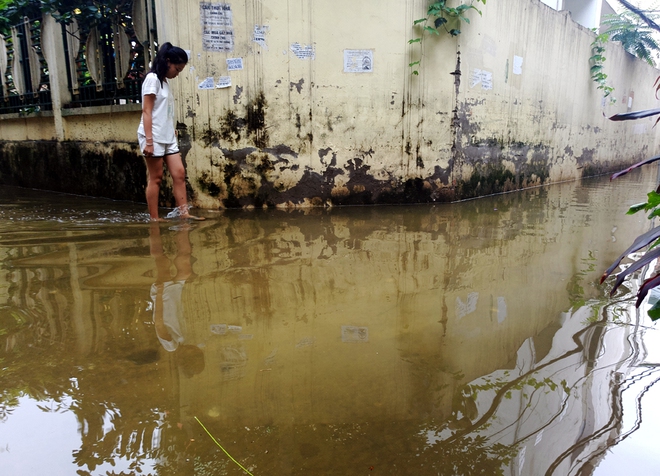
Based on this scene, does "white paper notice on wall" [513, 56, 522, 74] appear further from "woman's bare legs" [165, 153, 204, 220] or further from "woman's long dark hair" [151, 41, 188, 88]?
"woman's bare legs" [165, 153, 204, 220]

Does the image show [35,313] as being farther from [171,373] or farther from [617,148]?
[617,148]

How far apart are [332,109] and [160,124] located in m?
1.76

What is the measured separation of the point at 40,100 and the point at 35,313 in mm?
5748

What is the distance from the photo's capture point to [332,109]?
494 centimetres

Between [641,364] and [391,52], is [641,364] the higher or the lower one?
the lower one

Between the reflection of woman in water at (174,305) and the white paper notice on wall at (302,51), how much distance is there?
235cm

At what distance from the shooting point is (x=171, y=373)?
1.67 metres

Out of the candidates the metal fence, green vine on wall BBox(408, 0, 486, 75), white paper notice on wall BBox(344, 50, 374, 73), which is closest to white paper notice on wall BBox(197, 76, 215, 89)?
the metal fence

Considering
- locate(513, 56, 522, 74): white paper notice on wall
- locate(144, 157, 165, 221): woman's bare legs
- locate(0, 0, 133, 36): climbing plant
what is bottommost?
locate(144, 157, 165, 221): woman's bare legs

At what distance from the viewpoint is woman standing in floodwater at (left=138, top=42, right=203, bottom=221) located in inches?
154

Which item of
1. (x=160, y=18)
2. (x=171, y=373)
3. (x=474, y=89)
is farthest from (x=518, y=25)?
(x=171, y=373)

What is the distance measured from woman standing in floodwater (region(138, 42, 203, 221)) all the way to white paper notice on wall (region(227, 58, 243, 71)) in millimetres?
756

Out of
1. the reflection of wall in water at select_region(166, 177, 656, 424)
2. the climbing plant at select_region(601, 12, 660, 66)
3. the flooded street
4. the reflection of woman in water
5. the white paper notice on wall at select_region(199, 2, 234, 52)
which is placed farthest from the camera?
the climbing plant at select_region(601, 12, 660, 66)

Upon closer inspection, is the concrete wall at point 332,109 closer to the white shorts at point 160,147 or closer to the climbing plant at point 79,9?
the white shorts at point 160,147
